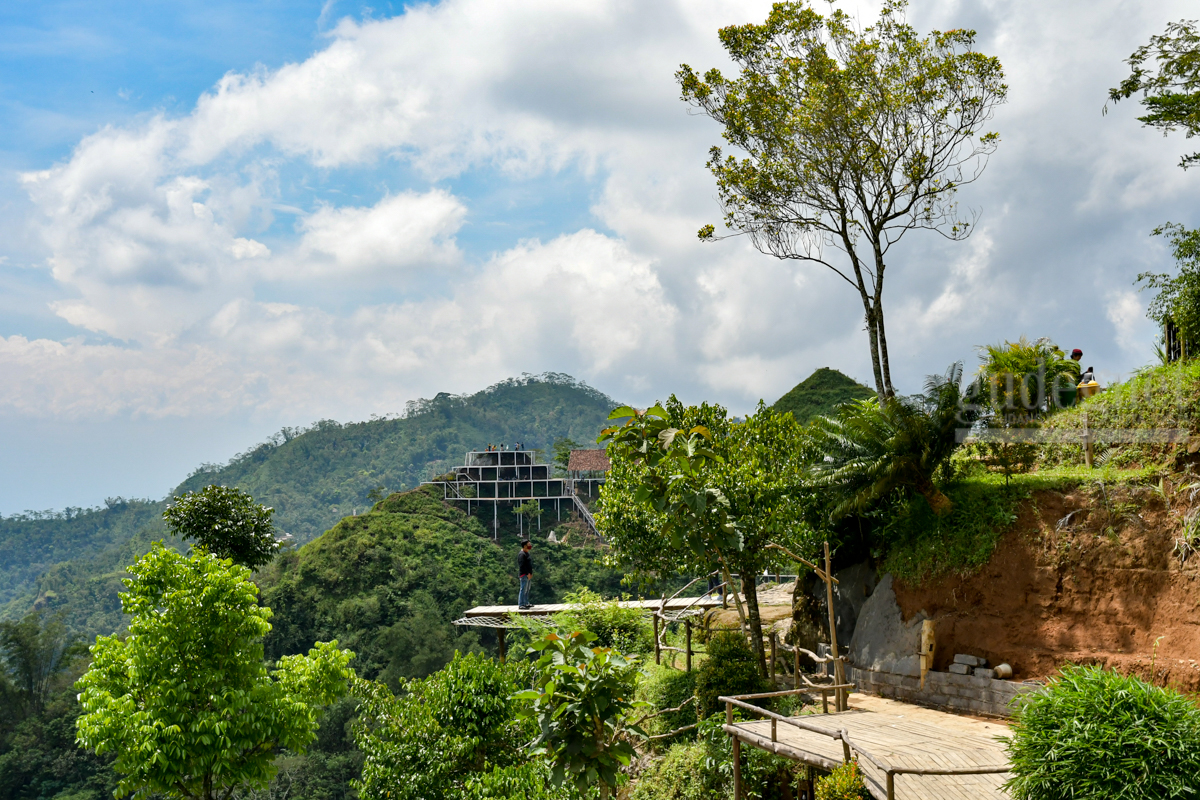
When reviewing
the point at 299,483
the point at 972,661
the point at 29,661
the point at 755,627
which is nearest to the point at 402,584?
the point at 29,661

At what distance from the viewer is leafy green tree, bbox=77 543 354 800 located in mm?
10258

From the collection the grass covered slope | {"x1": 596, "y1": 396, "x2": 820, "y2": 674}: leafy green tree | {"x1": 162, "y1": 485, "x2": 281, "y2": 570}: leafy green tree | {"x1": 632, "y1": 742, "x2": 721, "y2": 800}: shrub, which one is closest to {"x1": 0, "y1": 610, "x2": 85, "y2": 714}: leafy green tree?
the grass covered slope

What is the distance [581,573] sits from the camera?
49.6 metres

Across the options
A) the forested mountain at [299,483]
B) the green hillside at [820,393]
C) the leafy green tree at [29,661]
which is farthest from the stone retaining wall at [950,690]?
the forested mountain at [299,483]

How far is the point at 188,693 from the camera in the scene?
1058 cm

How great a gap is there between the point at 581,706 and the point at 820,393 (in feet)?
82.9

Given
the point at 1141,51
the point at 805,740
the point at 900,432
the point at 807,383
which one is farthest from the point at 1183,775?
the point at 807,383

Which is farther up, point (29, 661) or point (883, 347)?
point (883, 347)

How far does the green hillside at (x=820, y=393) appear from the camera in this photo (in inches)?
1159

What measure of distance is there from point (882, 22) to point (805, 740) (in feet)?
43.7

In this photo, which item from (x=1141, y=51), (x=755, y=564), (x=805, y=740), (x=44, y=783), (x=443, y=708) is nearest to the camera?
(x=805, y=740)

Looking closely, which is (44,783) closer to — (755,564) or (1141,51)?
(755,564)

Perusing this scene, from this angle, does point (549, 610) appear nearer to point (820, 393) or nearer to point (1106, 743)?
point (1106, 743)

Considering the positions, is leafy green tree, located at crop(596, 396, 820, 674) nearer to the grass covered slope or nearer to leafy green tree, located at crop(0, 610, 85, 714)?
the grass covered slope
